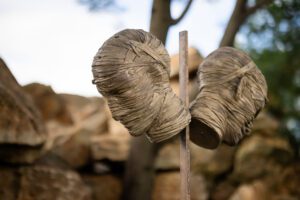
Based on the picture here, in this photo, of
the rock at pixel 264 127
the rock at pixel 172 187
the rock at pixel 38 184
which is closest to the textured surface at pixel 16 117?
the rock at pixel 38 184

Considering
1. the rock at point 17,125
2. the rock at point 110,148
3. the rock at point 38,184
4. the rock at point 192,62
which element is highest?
the rock at point 17,125

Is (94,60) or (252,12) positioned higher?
(94,60)

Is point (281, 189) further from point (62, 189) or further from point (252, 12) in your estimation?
point (62, 189)

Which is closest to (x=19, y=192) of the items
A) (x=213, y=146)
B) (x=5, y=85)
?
(x=5, y=85)

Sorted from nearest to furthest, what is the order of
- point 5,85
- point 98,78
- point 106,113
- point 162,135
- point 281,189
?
point 98,78, point 162,135, point 5,85, point 281,189, point 106,113

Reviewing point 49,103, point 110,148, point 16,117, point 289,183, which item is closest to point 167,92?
point 16,117

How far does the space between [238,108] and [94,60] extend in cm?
80

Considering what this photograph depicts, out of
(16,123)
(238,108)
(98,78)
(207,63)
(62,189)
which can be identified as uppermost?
(98,78)

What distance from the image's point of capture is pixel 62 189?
13.0 ft

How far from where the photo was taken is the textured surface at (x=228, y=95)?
7.93ft

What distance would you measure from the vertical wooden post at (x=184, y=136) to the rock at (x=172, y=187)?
3.06m

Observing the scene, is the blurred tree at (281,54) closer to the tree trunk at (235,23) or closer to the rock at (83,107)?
the tree trunk at (235,23)

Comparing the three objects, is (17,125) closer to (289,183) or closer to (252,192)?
(252,192)

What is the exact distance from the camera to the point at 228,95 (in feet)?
8.10
